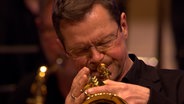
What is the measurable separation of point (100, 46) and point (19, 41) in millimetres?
2720

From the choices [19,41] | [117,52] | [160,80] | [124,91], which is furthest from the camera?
[19,41]

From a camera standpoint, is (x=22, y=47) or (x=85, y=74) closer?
(x=85, y=74)

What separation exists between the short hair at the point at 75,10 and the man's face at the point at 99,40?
0.02m

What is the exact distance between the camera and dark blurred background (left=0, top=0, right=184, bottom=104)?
17.0 feet

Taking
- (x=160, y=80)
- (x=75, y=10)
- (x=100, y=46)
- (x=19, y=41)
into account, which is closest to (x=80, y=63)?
(x=100, y=46)

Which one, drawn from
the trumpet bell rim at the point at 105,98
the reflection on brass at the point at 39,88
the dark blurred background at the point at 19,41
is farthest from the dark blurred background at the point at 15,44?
the trumpet bell rim at the point at 105,98

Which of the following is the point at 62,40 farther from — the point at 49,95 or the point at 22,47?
the point at 22,47

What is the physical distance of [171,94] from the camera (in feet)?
8.90

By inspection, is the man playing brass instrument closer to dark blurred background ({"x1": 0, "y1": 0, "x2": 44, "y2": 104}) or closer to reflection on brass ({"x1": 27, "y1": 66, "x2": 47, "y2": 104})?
reflection on brass ({"x1": 27, "y1": 66, "x2": 47, "y2": 104})

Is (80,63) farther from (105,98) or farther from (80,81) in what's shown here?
(105,98)

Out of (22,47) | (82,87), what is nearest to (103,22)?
(82,87)

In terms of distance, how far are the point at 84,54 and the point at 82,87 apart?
205 millimetres

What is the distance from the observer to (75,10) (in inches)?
106

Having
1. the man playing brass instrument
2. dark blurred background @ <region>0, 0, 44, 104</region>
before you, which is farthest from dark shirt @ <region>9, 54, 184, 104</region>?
dark blurred background @ <region>0, 0, 44, 104</region>
